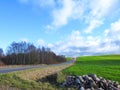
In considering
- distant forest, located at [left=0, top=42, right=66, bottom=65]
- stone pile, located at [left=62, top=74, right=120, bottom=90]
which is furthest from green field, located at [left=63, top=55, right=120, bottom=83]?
distant forest, located at [left=0, top=42, right=66, bottom=65]

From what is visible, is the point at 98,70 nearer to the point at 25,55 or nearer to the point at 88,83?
the point at 88,83

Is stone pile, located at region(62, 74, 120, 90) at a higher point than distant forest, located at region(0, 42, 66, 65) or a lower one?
lower

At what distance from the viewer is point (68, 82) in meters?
30.7

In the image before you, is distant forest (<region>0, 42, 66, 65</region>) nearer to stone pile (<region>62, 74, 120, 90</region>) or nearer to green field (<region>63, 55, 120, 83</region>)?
green field (<region>63, 55, 120, 83</region>)

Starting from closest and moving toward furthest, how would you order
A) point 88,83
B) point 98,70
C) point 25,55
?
point 88,83 < point 98,70 < point 25,55

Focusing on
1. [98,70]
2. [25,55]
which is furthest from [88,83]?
[25,55]

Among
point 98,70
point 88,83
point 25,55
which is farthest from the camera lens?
point 25,55

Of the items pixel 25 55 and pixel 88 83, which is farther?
pixel 25 55

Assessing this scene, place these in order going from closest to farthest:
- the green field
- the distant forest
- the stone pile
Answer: the stone pile
the green field
the distant forest

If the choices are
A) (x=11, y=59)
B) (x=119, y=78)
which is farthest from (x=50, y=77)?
(x=11, y=59)

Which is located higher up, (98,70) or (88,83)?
(98,70)

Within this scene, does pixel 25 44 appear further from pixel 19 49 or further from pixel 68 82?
pixel 68 82

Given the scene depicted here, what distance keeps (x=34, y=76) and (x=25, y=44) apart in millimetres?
68275

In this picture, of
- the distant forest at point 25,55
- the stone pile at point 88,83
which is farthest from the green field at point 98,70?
the distant forest at point 25,55
